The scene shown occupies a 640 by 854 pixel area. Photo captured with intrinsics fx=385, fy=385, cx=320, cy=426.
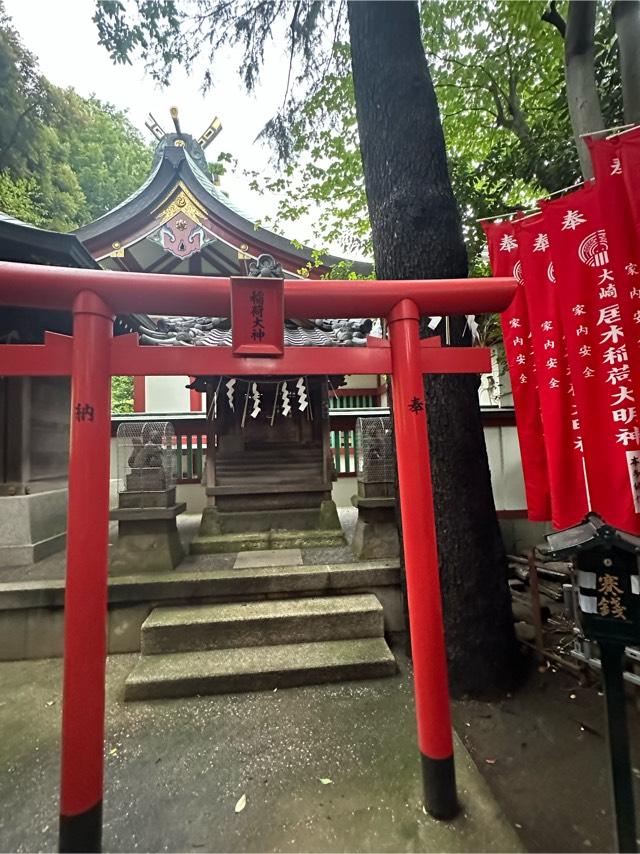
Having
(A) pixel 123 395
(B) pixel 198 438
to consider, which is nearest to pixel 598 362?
(B) pixel 198 438

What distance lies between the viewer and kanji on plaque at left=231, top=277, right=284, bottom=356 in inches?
85.9

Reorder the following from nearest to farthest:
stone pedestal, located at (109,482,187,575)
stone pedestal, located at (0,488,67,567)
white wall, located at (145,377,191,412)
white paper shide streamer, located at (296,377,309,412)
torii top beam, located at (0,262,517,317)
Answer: torii top beam, located at (0,262,517,317), stone pedestal, located at (109,482,187,575), stone pedestal, located at (0,488,67,567), white paper shide streamer, located at (296,377,309,412), white wall, located at (145,377,191,412)

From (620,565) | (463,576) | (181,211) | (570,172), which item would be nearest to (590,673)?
(463,576)

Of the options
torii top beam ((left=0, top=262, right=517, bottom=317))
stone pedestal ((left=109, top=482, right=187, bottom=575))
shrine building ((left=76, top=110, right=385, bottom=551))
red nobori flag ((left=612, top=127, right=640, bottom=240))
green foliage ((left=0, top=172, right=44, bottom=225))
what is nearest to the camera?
torii top beam ((left=0, top=262, right=517, bottom=317))

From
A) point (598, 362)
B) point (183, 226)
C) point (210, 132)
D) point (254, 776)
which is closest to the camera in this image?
point (254, 776)

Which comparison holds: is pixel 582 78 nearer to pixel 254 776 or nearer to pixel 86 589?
pixel 86 589

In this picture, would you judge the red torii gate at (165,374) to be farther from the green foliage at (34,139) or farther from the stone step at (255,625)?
the green foliage at (34,139)

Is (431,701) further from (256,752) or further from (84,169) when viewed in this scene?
(84,169)

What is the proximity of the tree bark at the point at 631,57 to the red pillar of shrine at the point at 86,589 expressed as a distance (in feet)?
14.8

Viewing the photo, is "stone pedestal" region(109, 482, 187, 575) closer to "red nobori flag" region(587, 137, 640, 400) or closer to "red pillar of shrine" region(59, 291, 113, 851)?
"red pillar of shrine" region(59, 291, 113, 851)

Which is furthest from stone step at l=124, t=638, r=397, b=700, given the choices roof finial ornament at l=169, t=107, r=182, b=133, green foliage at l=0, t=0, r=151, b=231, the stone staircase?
roof finial ornament at l=169, t=107, r=182, b=133

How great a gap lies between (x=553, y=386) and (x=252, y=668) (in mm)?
3597

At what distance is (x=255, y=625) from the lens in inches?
146

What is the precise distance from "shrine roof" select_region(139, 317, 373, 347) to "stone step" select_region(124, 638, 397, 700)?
4107 millimetres
